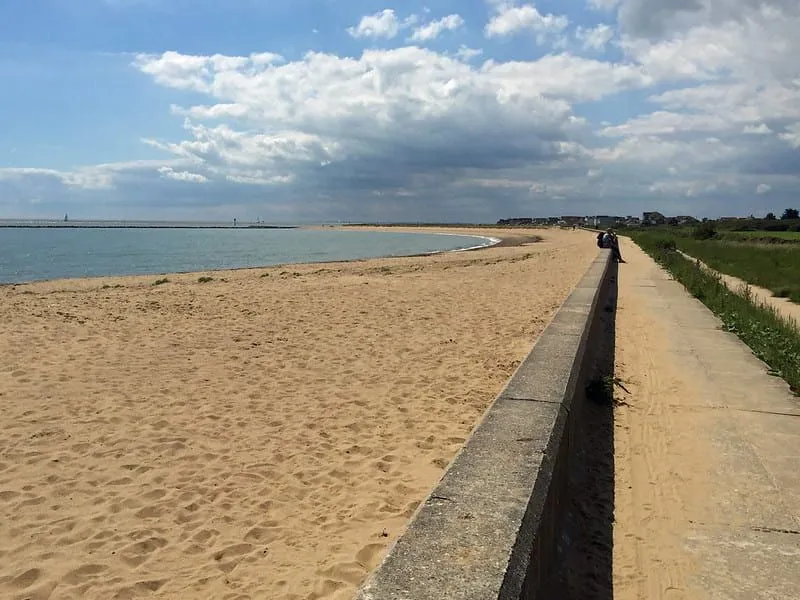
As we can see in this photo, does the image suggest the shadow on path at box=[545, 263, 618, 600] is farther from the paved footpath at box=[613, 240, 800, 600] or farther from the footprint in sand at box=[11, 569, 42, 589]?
the footprint in sand at box=[11, 569, 42, 589]

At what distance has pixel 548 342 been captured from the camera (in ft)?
20.6

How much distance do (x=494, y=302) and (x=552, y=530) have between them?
1051cm

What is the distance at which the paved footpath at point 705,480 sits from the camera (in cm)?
293

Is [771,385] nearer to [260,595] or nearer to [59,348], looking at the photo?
[260,595]

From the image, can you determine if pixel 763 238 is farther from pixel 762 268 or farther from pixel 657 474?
pixel 657 474

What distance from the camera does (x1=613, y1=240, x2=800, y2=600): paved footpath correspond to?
2928 millimetres

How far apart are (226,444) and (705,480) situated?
3448mm

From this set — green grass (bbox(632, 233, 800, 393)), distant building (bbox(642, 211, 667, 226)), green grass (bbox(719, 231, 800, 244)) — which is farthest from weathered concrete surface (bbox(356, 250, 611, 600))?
distant building (bbox(642, 211, 667, 226))

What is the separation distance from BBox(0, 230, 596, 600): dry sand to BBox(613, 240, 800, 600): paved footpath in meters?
1.28

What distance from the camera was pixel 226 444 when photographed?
4906 mm

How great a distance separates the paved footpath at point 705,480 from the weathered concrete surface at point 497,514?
467 mm

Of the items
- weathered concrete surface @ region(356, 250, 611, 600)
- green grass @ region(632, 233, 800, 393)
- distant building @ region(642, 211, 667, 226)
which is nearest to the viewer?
weathered concrete surface @ region(356, 250, 611, 600)

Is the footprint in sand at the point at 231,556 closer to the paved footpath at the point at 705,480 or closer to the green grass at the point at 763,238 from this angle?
the paved footpath at the point at 705,480

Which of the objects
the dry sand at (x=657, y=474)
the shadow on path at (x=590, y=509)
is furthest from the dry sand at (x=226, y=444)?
the dry sand at (x=657, y=474)
